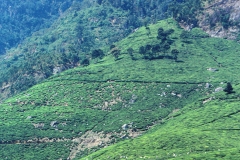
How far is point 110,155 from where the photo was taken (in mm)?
105312

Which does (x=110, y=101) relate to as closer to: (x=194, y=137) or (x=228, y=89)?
(x=228, y=89)

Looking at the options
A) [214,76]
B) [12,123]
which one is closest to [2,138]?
[12,123]

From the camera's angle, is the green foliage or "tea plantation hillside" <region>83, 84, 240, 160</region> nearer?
"tea plantation hillside" <region>83, 84, 240, 160</region>

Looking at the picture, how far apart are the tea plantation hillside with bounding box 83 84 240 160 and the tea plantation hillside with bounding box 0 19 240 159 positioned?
1.75 metres

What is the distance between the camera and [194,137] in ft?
346

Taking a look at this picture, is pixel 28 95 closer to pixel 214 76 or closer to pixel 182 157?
pixel 214 76

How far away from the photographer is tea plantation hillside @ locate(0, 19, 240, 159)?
13788 cm

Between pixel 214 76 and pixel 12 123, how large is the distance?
92.1 m

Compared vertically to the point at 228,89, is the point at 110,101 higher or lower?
lower

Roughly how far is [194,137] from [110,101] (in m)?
60.0

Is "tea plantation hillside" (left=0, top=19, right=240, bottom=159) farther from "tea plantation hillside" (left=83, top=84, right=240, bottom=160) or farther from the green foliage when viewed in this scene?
the green foliage

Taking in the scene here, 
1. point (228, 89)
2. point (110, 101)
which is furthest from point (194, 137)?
point (110, 101)

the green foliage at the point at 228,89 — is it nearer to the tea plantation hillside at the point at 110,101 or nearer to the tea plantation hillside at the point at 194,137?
the tea plantation hillside at the point at 194,137

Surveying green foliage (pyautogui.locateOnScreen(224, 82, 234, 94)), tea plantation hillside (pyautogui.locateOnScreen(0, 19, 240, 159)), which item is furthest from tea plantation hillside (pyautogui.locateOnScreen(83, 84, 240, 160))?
green foliage (pyautogui.locateOnScreen(224, 82, 234, 94))
